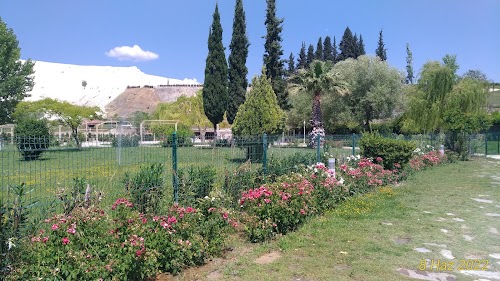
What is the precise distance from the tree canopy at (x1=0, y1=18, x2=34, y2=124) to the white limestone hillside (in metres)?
91.9

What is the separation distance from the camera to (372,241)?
5.45 m

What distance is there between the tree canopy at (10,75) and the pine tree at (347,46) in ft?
138

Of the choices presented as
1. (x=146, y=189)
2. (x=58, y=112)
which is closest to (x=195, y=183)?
(x=146, y=189)

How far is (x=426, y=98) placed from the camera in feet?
82.6

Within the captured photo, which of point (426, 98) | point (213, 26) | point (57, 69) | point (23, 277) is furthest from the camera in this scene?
point (57, 69)

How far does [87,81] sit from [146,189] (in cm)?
17367

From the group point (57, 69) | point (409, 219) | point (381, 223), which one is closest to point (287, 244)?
point (381, 223)

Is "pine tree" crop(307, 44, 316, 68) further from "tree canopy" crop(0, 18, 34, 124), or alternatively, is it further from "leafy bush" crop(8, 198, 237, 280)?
"leafy bush" crop(8, 198, 237, 280)

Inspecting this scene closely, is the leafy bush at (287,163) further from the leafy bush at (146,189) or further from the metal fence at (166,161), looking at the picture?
the leafy bush at (146,189)

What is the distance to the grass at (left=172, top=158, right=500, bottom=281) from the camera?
4281 millimetres

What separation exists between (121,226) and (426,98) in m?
25.0

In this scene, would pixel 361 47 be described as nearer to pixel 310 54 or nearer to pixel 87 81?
pixel 310 54

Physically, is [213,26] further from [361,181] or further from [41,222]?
[41,222]

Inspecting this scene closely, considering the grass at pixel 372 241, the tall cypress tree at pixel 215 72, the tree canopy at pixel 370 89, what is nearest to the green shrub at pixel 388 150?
the grass at pixel 372 241
